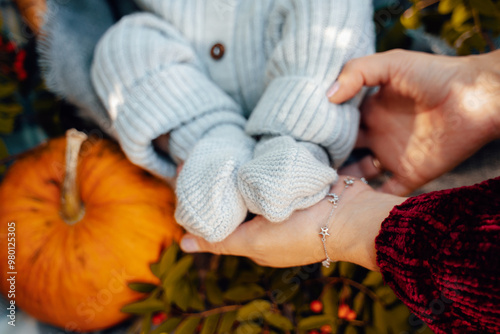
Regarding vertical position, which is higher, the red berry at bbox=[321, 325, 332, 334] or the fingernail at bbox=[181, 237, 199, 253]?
the fingernail at bbox=[181, 237, 199, 253]

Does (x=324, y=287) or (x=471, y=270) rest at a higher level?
(x=471, y=270)

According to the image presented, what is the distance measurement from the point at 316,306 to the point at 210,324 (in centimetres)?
26

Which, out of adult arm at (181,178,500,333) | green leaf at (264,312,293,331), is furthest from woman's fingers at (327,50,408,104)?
green leaf at (264,312,293,331)

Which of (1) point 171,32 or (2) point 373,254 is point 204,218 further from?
(1) point 171,32

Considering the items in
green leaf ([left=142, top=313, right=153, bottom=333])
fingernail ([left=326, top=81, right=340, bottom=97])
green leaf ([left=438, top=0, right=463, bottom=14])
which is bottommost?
green leaf ([left=142, top=313, right=153, bottom=333])

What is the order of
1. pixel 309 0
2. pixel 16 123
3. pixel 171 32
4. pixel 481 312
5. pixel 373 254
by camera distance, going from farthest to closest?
pixel 16 123 → pixel 171 32 → pixel 309 0 → pixel 373 254 → pixel 481 312

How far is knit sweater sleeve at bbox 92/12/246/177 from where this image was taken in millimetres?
844

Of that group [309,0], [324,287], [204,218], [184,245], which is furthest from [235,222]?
[309,0]

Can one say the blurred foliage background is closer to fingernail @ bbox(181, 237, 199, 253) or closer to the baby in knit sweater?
fingernail @ bbox(181, 237, 199, 253)

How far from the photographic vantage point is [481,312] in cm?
41

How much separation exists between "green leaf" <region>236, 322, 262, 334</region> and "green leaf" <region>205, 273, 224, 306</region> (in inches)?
2.9

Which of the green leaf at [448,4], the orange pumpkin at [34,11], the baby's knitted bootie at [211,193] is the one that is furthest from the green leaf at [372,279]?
the orange pumpkin at [34,11]

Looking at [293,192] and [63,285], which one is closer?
[293,192]

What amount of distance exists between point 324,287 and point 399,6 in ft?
2.71
